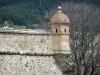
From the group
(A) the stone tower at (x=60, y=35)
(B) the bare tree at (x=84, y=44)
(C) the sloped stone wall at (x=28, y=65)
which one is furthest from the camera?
A: (B) the bare tree at (x=84, y=44)

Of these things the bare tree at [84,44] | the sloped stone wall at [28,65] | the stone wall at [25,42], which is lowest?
the bare tree at [84,44]

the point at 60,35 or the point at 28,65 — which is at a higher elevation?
the point at 60,35


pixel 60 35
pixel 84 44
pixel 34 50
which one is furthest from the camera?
pixel 84 44

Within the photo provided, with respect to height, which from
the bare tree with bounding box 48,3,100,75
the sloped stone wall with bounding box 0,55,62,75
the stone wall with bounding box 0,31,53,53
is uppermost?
the stone wall with bounding box 0,31,53,53

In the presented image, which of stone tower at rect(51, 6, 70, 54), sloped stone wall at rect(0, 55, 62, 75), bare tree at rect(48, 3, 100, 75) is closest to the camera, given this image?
sloped stone wall at rect(0, 55, 62, 75)

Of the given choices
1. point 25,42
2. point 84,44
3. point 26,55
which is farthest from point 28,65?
point 84,44

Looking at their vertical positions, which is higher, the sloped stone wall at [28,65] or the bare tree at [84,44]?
the sloped stone wall at [28,65]

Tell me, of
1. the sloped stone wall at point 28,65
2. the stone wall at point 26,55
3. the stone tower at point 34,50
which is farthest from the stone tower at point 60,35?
the sloped stone wall at point 28,65

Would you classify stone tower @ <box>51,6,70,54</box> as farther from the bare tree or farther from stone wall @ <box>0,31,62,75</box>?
the bare tree

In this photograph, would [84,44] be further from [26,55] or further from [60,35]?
[26,55]

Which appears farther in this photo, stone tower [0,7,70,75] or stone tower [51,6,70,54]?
stone tower [51,6,70,54]

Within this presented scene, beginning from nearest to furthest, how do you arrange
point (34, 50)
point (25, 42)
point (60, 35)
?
point (25, 42) < point (34, 50) < point (60, 35)

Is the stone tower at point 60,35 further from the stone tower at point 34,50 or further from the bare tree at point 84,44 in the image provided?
the bare tree at point 84,44

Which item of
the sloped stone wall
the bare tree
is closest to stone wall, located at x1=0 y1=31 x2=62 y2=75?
the sloped stone wall
